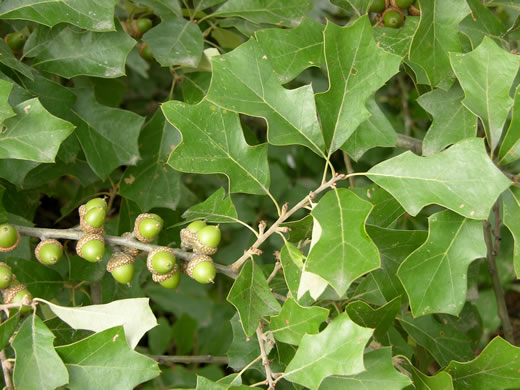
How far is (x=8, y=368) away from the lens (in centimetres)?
128

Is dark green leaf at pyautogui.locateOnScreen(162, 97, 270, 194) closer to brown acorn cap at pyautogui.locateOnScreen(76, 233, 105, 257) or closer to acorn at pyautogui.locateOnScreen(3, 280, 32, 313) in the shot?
brown acorn cap at pyautogui.locateOnScreen(76, 233, 105, 257)

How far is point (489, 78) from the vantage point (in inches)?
51.6

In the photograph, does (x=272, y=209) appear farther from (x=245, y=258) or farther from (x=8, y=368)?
(x=8, y=368)

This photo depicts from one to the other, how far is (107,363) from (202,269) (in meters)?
0.27

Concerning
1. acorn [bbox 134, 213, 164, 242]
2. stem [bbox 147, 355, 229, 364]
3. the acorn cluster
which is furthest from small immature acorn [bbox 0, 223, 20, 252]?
the acorn cluster

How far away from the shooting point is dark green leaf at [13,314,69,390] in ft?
3.95

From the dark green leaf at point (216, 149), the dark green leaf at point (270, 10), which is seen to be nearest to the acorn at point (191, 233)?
the dark green leaf at point (216, 149)

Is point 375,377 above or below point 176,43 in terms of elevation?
below

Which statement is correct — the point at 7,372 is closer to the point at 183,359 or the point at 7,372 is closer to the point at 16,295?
the point at 16,295

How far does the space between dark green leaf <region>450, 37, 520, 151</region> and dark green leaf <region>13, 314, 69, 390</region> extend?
Answer: 3.31ft

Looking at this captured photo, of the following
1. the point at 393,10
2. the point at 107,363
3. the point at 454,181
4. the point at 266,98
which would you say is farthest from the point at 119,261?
the point at 393,10

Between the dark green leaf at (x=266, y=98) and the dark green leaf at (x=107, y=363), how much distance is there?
1.72 feet

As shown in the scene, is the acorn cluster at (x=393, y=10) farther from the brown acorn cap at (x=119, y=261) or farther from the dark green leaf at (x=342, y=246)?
the brown acorn cap at (x=119, y=261)

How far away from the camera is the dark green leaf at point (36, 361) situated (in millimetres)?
1203
